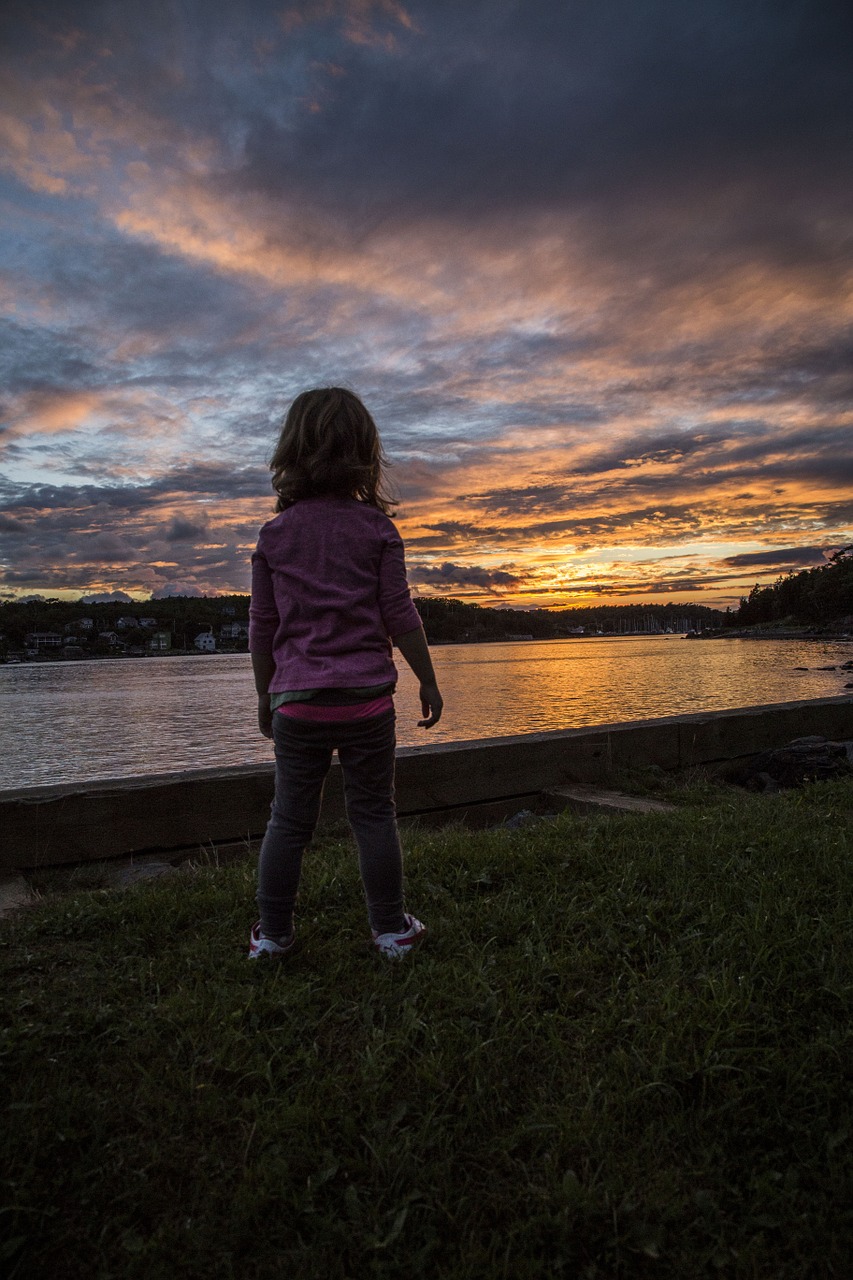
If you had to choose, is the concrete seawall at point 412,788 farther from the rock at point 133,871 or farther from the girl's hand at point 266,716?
the girl's hand at point 266,716

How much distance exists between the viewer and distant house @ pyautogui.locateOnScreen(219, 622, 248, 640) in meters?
122

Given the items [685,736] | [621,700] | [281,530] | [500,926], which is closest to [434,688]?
[281,530]

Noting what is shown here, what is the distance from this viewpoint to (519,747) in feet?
20.6

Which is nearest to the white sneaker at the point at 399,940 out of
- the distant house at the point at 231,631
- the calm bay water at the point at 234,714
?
the calm bay water at the point at 234,714

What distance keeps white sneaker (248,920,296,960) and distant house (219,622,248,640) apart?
121 meters

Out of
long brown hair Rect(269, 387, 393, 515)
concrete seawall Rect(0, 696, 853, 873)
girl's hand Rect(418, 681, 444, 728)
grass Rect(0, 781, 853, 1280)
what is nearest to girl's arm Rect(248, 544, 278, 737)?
long brown hair Rect(269, 387, 393, 515)

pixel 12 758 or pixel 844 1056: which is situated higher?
pixel 844 1056

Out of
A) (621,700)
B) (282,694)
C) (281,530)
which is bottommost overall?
(621,700)

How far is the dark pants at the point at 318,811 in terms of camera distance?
279cm

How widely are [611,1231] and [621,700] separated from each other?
24920 millimetres

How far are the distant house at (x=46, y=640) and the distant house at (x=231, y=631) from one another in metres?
25.1

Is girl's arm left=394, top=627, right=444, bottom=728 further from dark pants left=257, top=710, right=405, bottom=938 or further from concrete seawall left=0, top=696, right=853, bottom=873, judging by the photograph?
concrete seawall left=0, top=696, right=853, bottom=873

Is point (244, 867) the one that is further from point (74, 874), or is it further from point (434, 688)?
point (434, 688)

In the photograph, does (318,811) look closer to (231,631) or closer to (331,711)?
(331,711)
